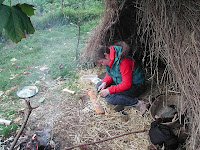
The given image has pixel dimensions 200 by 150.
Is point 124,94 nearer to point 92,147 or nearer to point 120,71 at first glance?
point 120,71

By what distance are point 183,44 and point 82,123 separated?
1.92 meters

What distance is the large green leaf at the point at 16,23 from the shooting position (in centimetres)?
139

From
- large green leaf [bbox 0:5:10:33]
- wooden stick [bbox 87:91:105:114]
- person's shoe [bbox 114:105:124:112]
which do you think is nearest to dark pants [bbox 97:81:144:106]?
person's shoe [bbox 114:105:124:112]

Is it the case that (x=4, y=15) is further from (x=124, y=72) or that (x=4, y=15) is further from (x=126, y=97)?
(x=126, y=97)

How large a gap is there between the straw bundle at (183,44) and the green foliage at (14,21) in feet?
5.30

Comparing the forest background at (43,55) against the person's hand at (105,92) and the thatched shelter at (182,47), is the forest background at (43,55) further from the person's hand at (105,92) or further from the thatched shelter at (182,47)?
the thatched shelter at (182,47)

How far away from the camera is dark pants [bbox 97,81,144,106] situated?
3268mm

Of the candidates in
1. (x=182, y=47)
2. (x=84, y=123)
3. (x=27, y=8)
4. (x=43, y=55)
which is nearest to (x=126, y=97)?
(x=84, y=123)

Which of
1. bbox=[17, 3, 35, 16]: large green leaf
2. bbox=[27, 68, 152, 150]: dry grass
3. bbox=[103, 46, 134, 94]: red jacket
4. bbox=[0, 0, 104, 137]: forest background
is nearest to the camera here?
bbox=[17, 3, 35, 16]: large green leaf

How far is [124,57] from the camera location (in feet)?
10.1

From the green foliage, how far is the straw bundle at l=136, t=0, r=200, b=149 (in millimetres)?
1615

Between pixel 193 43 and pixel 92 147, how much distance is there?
6.19 ft

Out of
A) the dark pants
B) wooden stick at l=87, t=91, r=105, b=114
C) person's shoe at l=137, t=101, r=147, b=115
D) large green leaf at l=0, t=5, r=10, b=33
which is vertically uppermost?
large green leaf at l=0, t=5, r=10, b=33

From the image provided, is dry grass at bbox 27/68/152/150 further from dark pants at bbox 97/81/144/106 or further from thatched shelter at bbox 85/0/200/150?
thatched shelter at bbox 85/0/200/150
